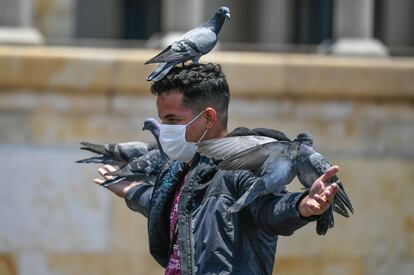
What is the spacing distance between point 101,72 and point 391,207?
2.98 meters

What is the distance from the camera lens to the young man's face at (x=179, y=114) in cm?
481

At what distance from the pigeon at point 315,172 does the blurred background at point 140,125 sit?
6216 mm

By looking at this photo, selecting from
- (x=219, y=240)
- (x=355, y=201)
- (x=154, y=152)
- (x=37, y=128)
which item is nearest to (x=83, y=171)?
(x=37, y=128)

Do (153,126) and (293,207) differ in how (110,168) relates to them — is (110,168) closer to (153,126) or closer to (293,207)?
(153,126)

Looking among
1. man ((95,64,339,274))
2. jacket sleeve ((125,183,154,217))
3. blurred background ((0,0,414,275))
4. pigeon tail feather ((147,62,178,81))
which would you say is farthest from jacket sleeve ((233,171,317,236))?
blurred background ((0,0,414,275))

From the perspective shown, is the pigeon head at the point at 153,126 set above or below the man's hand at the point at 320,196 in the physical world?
above

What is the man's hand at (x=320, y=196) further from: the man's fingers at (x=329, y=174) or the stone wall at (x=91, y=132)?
the stone wall at (x=91, y=132)

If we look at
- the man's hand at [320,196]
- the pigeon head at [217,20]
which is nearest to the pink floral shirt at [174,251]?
the man's hand at [320,196]

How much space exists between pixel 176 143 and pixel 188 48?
1.78ft

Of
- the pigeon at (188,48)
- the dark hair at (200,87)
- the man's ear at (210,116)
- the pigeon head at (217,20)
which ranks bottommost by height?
the man's ear at (210,116)

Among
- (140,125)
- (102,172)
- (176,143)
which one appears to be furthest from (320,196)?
(140,125)

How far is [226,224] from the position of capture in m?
4.60

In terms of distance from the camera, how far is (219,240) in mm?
4590

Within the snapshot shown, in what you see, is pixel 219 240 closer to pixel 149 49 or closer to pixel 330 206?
pixel 330 206
